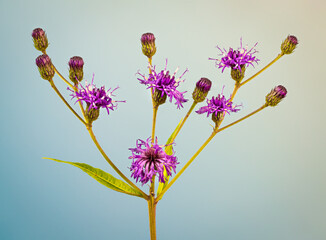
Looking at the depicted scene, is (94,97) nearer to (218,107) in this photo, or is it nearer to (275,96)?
(218,107)

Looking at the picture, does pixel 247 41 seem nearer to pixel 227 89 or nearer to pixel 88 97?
pixel 227 89

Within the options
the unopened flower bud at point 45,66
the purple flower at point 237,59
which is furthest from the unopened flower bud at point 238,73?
the unopened flower bud at point 45,66

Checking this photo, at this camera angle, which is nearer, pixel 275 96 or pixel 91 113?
pixel 91 113

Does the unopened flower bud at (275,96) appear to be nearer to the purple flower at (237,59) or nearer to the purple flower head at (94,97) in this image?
the purple flower at (237,59)

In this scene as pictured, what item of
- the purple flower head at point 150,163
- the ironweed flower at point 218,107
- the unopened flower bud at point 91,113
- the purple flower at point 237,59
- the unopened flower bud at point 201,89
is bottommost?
the purple flower head at point 150,163

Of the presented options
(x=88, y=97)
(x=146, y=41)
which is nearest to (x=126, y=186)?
(x=88, y=97)

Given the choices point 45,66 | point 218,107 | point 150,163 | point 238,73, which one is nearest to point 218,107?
point 218,107
